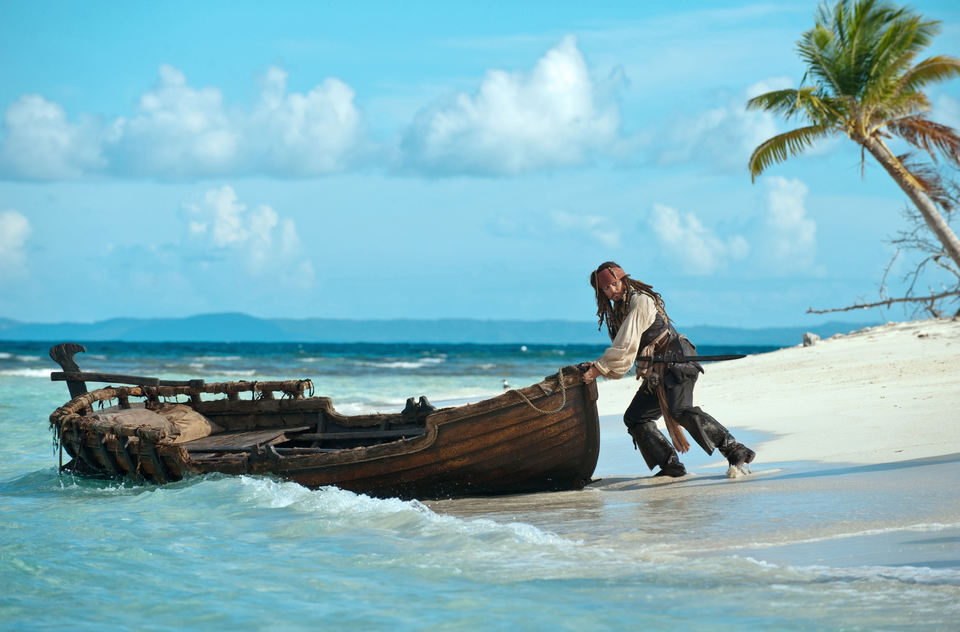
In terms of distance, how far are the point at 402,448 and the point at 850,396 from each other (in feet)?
21.9

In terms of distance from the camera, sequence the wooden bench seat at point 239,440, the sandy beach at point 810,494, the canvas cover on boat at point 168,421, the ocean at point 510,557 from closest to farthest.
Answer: the ocean at point 510,557 < the sandy beach at point 810,494 < the wooden bench seat at point 239,440 < the canvas cover on boat at point 168,421

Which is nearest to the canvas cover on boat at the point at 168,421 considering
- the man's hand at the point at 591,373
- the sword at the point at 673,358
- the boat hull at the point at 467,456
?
the boat hull at the point at 467,456

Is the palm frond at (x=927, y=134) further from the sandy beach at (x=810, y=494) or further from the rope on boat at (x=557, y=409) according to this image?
the rope on boat at (x=557, y=409)

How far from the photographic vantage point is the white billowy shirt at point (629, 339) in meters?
7.07

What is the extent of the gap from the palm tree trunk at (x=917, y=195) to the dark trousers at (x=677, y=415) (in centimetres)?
1133

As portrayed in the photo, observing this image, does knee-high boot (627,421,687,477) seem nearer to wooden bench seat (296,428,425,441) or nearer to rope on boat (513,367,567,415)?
rope on boat (513,367,567,415)

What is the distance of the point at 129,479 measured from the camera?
9.48 m

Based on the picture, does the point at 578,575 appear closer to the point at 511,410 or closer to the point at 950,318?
Answer: the point at 511,410

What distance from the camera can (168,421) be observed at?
410 inches

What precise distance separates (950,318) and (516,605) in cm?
1882

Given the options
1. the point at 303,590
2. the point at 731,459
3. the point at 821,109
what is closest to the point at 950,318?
the point at 821,109

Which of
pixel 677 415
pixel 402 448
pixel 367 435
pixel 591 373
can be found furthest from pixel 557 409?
pixel 367 435

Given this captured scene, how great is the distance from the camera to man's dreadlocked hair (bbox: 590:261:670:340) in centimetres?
741

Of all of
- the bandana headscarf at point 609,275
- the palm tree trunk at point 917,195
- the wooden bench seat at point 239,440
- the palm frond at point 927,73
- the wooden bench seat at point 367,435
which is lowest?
the wooden bench seat at point 239,440
